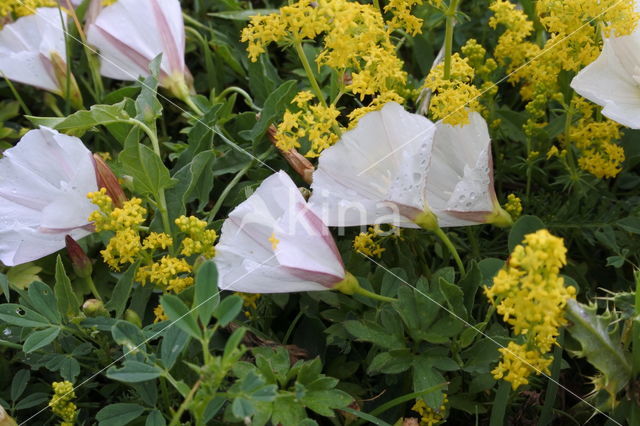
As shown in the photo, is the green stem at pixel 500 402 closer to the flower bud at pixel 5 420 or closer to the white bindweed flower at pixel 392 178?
the white bindweed flower at pixel 392 178

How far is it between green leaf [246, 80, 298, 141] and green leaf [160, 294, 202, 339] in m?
0.41

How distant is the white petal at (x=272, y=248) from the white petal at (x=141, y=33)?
45 centimetres

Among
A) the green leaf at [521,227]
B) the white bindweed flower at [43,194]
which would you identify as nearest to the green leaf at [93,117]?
the white bindweed flower at [43,194]

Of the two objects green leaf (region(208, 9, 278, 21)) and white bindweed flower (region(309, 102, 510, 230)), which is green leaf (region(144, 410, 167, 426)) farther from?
green leaf (region(208, 9, 278, 21))

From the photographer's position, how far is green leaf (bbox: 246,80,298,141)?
1191mm

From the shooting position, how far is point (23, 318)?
1.02 meters

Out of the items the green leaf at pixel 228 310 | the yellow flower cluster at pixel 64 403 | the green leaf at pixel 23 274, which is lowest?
the yellow flower cluster at pixel 64 403

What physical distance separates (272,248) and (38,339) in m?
0.32

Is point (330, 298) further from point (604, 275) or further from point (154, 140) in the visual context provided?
point (604, 275)

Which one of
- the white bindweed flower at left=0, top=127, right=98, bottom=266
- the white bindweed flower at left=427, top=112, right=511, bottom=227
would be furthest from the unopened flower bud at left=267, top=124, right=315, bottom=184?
the white bindweed flower at left=0, top=127, right=98, bottom=266

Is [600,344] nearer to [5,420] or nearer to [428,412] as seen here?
[428,412]

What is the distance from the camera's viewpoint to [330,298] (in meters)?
1.09

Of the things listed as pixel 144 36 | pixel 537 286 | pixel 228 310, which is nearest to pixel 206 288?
pixel 228 310

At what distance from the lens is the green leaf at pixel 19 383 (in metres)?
1.09
